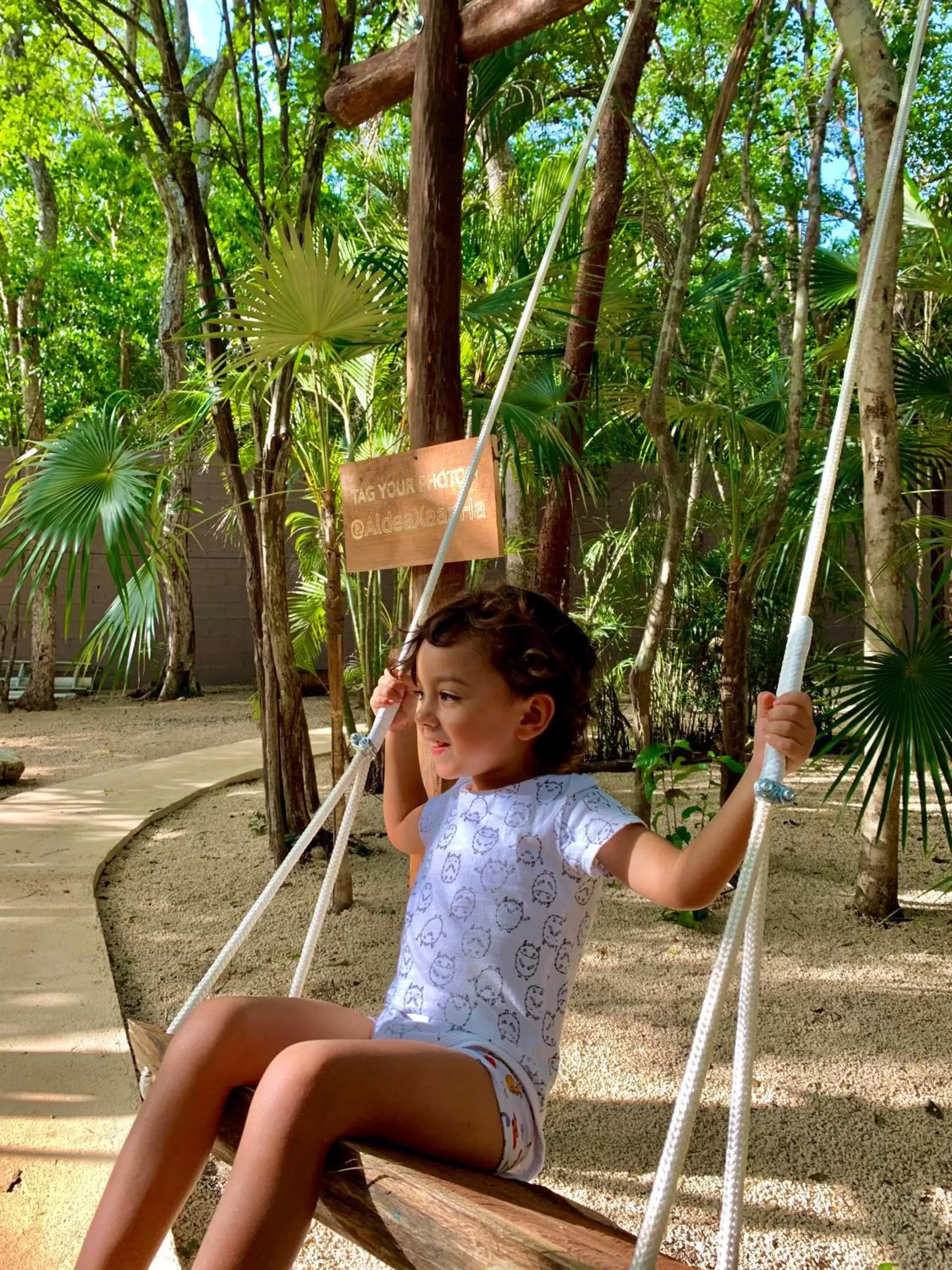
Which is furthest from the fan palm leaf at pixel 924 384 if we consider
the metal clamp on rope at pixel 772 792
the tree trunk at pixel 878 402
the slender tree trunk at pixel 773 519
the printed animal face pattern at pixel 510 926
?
the metal clamp on rope at pixel 772 792

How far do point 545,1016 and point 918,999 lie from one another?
1.74m

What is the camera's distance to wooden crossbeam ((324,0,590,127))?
2.16m

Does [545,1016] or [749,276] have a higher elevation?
[749,276]

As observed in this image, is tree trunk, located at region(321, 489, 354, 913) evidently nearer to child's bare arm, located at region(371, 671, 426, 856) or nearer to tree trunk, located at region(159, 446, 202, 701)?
child's bare arm, located at region(371, 671, 426, 856)

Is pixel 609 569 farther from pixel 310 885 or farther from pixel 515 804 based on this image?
pixel 515 804

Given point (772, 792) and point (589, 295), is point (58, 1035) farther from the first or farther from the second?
point (589, 295)

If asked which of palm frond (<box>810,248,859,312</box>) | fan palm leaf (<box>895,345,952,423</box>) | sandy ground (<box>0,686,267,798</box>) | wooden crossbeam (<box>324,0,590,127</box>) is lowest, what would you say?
sandy ground (<box>0,686,267,798</box>)

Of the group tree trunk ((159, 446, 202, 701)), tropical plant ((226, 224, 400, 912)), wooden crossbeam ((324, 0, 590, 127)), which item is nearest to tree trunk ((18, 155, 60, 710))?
tree trunk ((159, 446, 202, 701))

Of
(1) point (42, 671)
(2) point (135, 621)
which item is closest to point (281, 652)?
(2) point (135, 621)

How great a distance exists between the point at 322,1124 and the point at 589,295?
11.1 ft

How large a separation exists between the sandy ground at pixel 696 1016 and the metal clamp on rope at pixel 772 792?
0.99m

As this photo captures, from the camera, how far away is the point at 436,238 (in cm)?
231

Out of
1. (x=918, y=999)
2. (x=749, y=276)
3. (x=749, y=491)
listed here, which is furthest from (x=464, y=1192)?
(x=749, y=491)

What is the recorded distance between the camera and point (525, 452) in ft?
15.1
